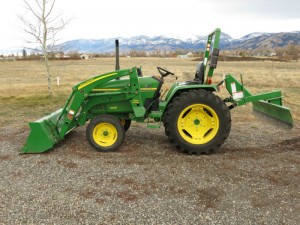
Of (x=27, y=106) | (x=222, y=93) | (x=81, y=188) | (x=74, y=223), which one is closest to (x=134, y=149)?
(x=81, y=188)

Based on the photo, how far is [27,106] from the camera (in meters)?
11.7

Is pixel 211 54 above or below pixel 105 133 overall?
above

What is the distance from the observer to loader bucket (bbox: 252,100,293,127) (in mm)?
5853

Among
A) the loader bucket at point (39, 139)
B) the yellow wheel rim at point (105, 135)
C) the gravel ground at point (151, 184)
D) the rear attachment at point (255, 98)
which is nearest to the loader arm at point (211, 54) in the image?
the rear attachment at point (255, 98)

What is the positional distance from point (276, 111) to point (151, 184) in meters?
3.17

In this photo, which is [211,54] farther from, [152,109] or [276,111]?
[276,111]

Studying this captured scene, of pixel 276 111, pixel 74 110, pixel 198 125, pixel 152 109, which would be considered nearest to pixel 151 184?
pixel 198 125

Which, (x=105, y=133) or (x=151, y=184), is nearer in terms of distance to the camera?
(x=151, y=184)

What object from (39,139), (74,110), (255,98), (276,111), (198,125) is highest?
(255,98)

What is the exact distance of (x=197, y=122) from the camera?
235 inches

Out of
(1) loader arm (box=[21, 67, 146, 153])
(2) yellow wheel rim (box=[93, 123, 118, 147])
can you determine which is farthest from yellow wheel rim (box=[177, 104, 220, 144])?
(2) yellow wheel rim (box=[93, 123, 118, 147])

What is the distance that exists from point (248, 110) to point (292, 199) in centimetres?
665

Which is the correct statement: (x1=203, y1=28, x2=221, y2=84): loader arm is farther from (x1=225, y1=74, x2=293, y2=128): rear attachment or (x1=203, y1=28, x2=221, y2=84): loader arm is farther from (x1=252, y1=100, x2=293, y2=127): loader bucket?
(x1=252, y1=100, x2=293, y2=127): loader bucket

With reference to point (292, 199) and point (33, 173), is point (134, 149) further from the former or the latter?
point (292, 199)
